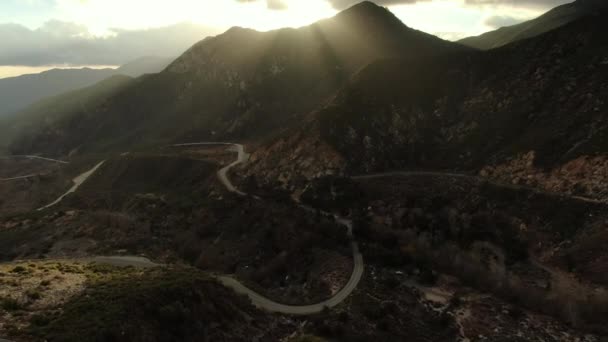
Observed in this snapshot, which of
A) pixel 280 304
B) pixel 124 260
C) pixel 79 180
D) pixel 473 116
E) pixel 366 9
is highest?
pixel 366 9

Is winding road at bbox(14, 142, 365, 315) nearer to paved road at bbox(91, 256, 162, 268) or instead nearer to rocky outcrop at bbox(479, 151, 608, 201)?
paved road at bbox(91, 256, 162, 268)

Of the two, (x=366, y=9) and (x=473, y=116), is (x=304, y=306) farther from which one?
(x=366, y=9)

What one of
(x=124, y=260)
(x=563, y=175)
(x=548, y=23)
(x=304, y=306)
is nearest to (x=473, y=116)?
(x=563, y=175)

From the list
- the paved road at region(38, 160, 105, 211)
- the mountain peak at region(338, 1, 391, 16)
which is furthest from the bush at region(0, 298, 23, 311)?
the mountain peak at region(338, 1, 391, 16)

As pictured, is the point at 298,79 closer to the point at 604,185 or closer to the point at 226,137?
the point at 226,137

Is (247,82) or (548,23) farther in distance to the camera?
(548,23)
